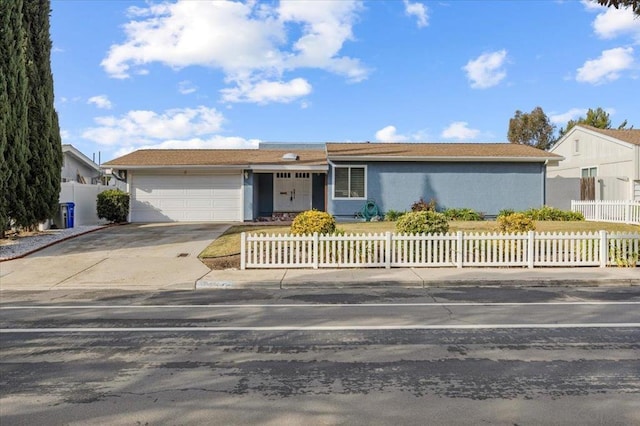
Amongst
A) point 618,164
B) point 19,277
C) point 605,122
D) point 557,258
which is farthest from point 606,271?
point 605,122

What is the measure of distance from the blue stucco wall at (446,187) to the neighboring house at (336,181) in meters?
0.04

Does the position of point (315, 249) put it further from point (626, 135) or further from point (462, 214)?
point (626, 135)

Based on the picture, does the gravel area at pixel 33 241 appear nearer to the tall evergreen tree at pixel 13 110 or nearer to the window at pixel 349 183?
the tall evergreen tree at pixel 13 110

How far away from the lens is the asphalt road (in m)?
3.61

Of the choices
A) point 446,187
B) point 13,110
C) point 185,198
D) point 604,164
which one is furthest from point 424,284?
point 604,164

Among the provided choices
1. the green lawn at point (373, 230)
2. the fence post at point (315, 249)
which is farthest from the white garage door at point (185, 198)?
the fence post at point (315, 249)

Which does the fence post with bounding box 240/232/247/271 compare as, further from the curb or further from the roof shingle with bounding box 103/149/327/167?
the roof shingle with bounding box 103/149/327/167

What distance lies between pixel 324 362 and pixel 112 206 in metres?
17.6

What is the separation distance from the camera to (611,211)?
63.3 feet

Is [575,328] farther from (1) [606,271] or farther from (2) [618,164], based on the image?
(2) [618,164]

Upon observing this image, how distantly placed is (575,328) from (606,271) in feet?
17.0

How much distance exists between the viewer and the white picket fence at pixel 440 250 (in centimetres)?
1088

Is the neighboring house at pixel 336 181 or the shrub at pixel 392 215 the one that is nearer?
the shrub at pixel 392 215

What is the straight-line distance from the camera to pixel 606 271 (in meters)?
10.2
